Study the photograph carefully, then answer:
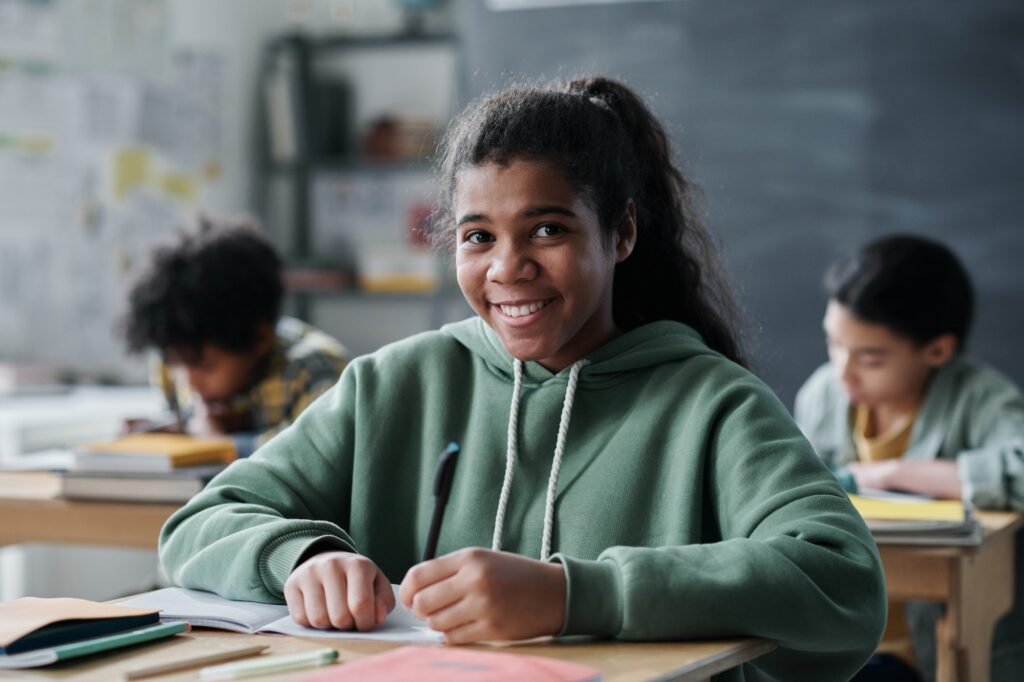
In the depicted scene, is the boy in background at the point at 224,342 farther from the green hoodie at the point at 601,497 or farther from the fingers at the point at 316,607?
the fingers at the point at 316,607

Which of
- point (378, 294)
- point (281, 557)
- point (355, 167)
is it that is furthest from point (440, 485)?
point (355, 167)

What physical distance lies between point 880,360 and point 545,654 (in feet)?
5.80

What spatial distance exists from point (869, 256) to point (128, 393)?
2.32 m

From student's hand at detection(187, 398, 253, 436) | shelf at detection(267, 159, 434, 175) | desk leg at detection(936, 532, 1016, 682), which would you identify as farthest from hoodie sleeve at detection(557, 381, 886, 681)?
shelf at detection(267, 159, 434, 175)

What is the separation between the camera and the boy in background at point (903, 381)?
256 cm

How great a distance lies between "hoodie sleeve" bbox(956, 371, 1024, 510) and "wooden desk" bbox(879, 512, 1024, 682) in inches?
2.3

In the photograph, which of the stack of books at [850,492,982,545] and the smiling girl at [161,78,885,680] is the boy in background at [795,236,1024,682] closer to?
the stack of books at [850,492,982,545]

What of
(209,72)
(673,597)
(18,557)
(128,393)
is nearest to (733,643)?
(673,597)

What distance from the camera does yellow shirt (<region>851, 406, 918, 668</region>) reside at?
2482 mm

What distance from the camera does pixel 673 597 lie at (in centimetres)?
112

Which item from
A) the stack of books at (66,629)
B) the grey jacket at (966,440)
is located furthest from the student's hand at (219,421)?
the stack of books at (66,629)

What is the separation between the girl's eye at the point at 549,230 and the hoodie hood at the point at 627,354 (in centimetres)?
16

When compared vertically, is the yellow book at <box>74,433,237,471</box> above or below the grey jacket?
above

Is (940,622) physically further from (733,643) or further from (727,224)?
(727,224)
